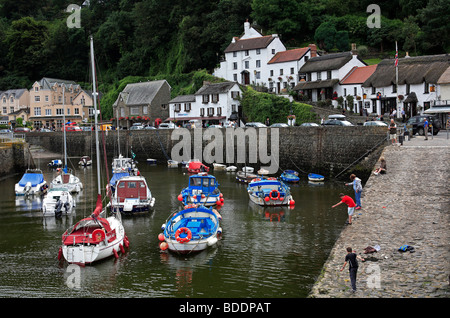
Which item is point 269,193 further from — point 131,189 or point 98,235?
point 98,235

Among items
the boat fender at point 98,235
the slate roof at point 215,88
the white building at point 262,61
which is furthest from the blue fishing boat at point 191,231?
the white building at point 262,61

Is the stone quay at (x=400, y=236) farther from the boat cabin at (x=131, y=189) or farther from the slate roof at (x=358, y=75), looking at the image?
the slate roof at (x=358, y=75)

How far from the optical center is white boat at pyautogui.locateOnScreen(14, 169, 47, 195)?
40.0 m

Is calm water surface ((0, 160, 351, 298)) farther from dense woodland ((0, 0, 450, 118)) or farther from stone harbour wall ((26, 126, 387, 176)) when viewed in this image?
dense woodland ((0, 0, 450, 118))

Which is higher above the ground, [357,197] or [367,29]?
[367,29]

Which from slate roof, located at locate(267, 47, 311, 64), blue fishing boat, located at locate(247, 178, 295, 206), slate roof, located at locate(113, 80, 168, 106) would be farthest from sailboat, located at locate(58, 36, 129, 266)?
slate roof, located at locate(113, 80, 168, 106)

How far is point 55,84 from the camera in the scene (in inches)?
4109

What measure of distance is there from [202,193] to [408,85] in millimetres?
31343

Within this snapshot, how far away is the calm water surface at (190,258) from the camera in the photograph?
1877cm

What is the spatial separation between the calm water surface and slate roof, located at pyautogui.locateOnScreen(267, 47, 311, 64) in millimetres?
41834

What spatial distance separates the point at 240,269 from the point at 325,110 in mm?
42523

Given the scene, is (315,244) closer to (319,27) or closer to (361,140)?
(361,140)
